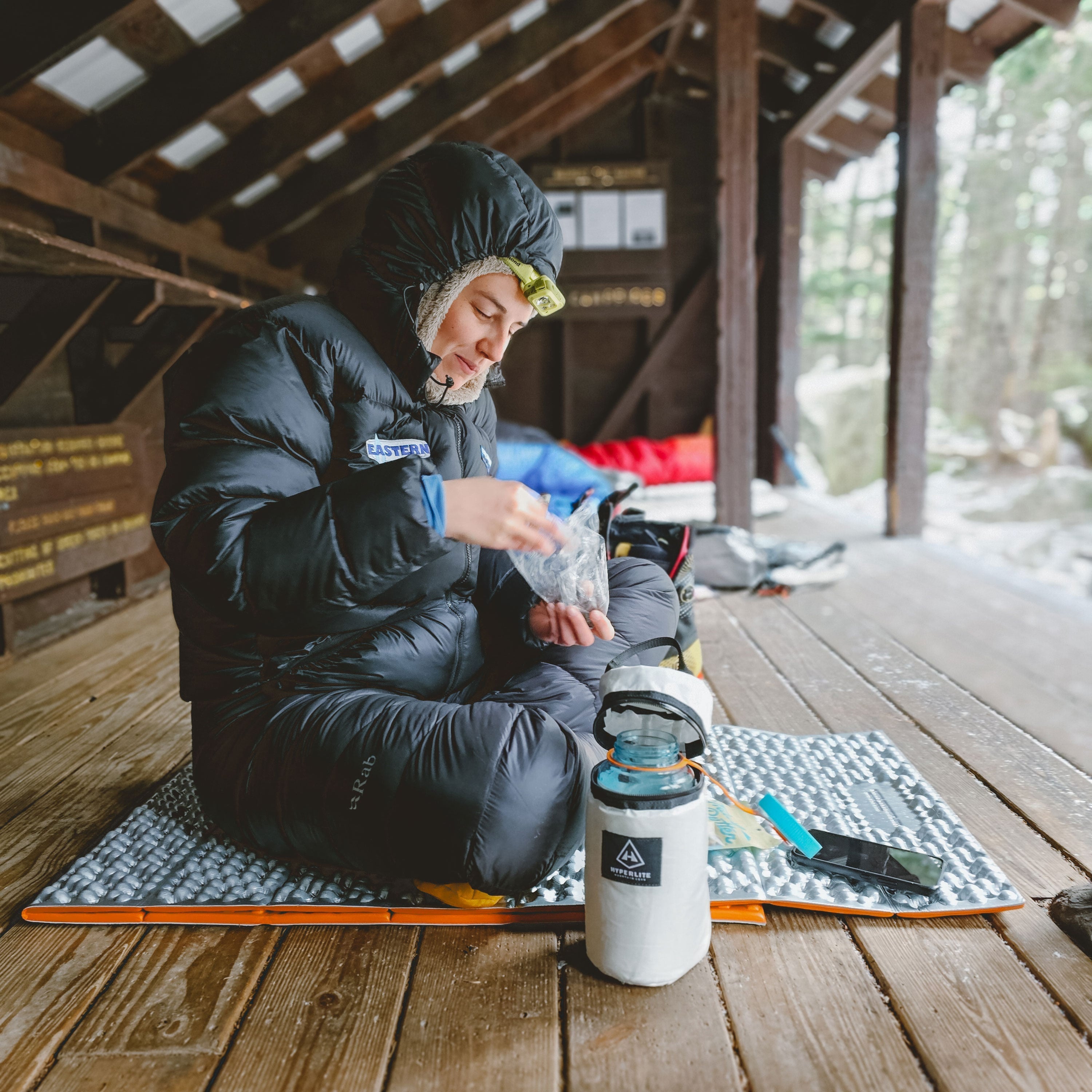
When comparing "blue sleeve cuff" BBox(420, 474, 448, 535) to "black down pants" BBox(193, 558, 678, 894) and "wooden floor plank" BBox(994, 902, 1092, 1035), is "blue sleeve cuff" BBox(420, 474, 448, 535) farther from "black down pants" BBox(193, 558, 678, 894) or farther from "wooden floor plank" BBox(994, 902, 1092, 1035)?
"wooden floor plank" BBox(994, 902, 1092, 1035)

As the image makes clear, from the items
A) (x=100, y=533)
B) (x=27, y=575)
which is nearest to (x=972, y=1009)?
(x=27, y=575)

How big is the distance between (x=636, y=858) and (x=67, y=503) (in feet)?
8.43

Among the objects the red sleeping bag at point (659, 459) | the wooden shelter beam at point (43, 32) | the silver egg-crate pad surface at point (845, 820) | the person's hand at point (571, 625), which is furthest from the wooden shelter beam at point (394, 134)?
the silver egg-crate pad surface at point (845, 820)

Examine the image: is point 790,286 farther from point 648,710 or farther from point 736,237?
point 648,710

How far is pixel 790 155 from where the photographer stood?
5863 mm

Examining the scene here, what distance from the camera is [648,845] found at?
38.4 inches

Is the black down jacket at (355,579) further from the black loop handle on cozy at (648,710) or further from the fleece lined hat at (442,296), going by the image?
the black loop handle on cozy at (648,710)

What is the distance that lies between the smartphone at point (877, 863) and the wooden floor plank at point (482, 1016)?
43cm

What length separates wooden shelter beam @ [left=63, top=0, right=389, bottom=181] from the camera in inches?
112

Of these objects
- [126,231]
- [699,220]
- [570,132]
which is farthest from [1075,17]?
[126,231]

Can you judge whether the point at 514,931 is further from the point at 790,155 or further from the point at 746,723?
the point at 790,155

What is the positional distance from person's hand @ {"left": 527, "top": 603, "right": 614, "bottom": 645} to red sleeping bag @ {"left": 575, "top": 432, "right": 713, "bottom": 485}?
3693 millimetres

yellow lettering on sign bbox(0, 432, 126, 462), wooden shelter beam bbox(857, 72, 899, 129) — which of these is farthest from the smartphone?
wooden shelter beam bbox(857, 72, 899, 129)

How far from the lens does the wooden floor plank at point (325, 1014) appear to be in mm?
908
